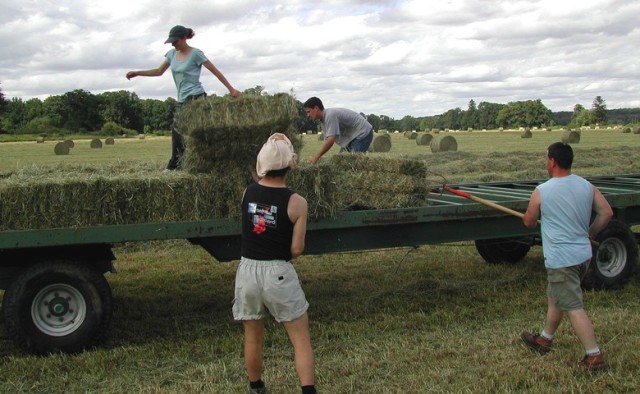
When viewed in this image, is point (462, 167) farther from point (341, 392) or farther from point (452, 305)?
point (341, 392)

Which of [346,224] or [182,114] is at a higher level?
[182,114]

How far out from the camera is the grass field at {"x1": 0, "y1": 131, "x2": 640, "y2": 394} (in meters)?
4.77

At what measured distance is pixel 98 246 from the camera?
5.76m

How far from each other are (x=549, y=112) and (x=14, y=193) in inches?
4938

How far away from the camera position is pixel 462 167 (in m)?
19.5

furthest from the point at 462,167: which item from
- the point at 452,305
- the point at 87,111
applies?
Answer: the point at 87,111

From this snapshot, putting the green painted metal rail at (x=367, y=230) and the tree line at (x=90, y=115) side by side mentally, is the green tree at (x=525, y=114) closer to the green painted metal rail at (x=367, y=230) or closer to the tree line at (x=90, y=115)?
the tree line at (x=90, y=115)

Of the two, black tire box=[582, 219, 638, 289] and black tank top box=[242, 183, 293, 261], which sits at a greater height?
black tank top box=[242, 183, 293, 261]

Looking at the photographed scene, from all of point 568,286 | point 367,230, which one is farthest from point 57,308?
point 568,286

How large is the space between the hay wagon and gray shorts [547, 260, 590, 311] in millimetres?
1498

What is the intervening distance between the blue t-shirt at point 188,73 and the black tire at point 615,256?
4201 millimetres

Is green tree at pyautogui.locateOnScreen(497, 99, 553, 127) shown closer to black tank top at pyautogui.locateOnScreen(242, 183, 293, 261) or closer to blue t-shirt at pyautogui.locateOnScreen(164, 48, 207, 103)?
blue t-shirt at pyautogui.locateOnScreen(164, 48, 207, 103)

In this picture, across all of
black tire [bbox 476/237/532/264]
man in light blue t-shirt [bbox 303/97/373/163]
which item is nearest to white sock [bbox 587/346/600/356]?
man in light blue t-shirt [bbox 303/97/373/163]

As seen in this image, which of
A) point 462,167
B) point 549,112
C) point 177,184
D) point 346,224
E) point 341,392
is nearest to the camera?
point 341,392
